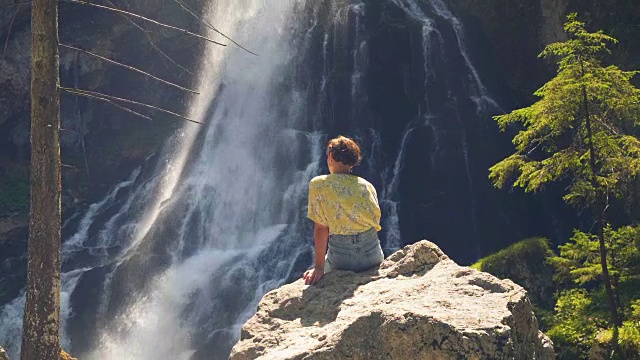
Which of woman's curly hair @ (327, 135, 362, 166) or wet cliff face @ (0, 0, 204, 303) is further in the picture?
wet cliff face @ (0, 0, 204, 303)

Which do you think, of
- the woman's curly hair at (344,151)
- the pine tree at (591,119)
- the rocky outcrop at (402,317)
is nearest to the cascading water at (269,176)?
the pine tree at (591,119)

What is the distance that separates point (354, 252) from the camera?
223 inches

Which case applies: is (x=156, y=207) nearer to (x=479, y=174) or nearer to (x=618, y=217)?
(x=479, y=174)

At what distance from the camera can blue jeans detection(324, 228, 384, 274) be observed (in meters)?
5.64

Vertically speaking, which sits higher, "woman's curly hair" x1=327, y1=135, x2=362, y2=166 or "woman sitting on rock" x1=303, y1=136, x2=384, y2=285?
"woman's curly hair" x1=327, y1=135, x2=362, y2=166

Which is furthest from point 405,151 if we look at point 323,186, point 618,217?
point 323,186

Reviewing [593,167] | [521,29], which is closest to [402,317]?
[593,167]

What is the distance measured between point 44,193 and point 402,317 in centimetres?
379

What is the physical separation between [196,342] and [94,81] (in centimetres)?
1234

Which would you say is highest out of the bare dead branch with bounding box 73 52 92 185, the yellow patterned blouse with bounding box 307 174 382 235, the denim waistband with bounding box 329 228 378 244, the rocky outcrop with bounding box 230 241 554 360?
the bare dead branch with bounding box 73 52 92 185

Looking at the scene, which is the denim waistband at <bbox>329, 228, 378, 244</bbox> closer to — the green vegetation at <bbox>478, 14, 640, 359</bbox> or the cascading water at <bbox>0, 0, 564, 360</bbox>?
the green vegetation at <bbox>478, 14, 640, 359</bbox>

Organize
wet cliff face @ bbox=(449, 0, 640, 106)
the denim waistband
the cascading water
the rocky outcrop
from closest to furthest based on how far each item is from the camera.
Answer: the rocky outcrop → the denim waistband → the cascading water → wet cliff face @ bbox=(449, 0, 640, 106)

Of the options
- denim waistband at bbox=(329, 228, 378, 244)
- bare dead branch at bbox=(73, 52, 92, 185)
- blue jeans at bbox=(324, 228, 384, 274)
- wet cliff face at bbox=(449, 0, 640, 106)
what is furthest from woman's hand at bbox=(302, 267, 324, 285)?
bare dead branch at bbox=(73, 52, 92, 185)

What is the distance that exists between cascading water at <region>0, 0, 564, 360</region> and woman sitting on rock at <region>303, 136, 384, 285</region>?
1010cm
